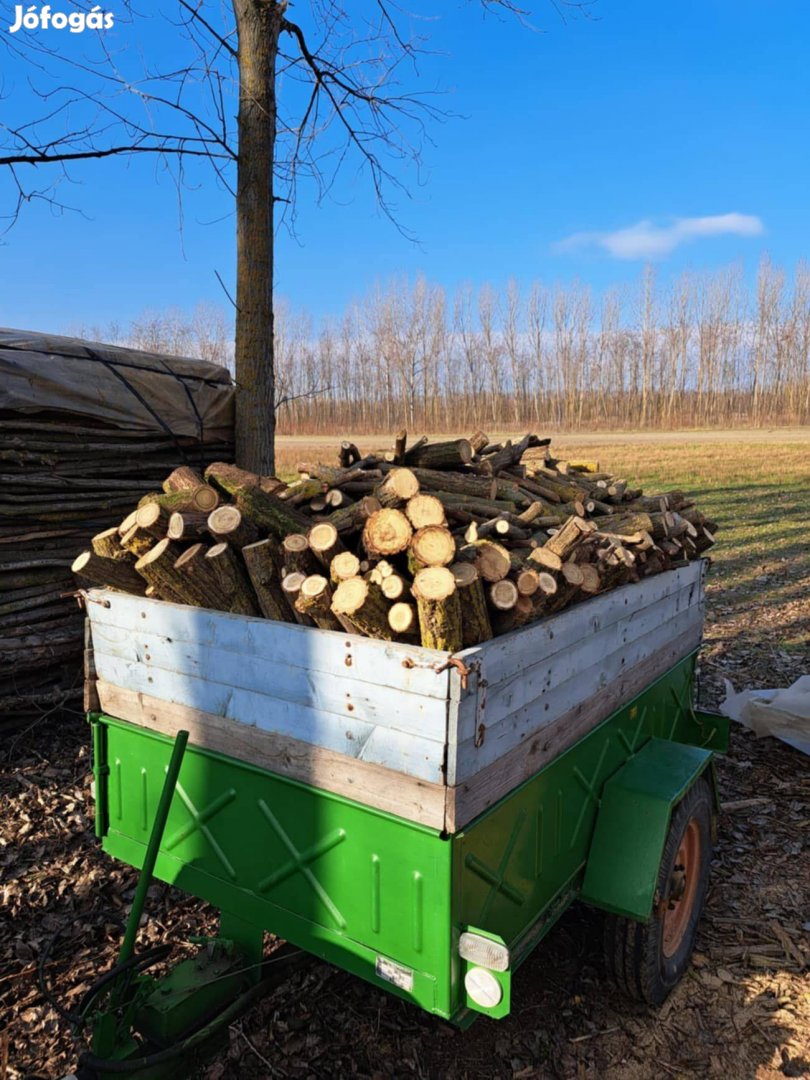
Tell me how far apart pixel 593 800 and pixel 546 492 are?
5.67ft

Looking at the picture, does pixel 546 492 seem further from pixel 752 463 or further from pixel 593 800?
pixel 752 463

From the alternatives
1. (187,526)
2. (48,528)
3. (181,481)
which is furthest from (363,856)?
(48,528)

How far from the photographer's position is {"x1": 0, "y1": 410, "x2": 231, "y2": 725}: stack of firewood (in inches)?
186

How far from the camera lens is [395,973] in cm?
206

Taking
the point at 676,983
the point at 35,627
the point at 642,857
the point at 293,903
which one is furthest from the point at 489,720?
the point at 35,627

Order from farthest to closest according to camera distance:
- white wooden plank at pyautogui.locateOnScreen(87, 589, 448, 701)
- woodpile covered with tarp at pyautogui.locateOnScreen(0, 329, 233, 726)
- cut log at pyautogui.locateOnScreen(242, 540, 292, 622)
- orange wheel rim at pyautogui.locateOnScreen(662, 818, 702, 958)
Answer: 1. woodpile covered with tarp at pyautogui.locateOnScreen(0, 329, 233, 726)
2. orange wheel rim at pyautogui.locateOnScreen(662, 818, 702, 958)
3. cut log at pyautogui.locateOnScreen(242, 540, 292, 622)
4. white wooden plank at pyautogui.locateOnScreen(87, 589, 448, 701)

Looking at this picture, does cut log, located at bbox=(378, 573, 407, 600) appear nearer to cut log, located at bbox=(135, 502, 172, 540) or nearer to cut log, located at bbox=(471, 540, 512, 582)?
cut log, located at bbox=(471, 540, 512, 582)

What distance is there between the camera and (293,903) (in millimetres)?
2291

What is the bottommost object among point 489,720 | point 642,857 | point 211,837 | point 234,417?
point 642,857

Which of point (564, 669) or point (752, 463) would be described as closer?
point (564, 669)

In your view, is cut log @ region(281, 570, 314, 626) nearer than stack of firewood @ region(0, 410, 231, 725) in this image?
Yes

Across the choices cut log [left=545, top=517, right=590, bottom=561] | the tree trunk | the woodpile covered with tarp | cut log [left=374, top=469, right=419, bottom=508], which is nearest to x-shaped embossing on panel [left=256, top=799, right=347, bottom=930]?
cut log [left=374, top=469, right=419, bottom=508]

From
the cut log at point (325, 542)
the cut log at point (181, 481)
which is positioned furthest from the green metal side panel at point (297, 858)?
the cut log at point (181, 481)

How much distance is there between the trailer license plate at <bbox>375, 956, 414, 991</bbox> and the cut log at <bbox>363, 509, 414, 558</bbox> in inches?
48.6
